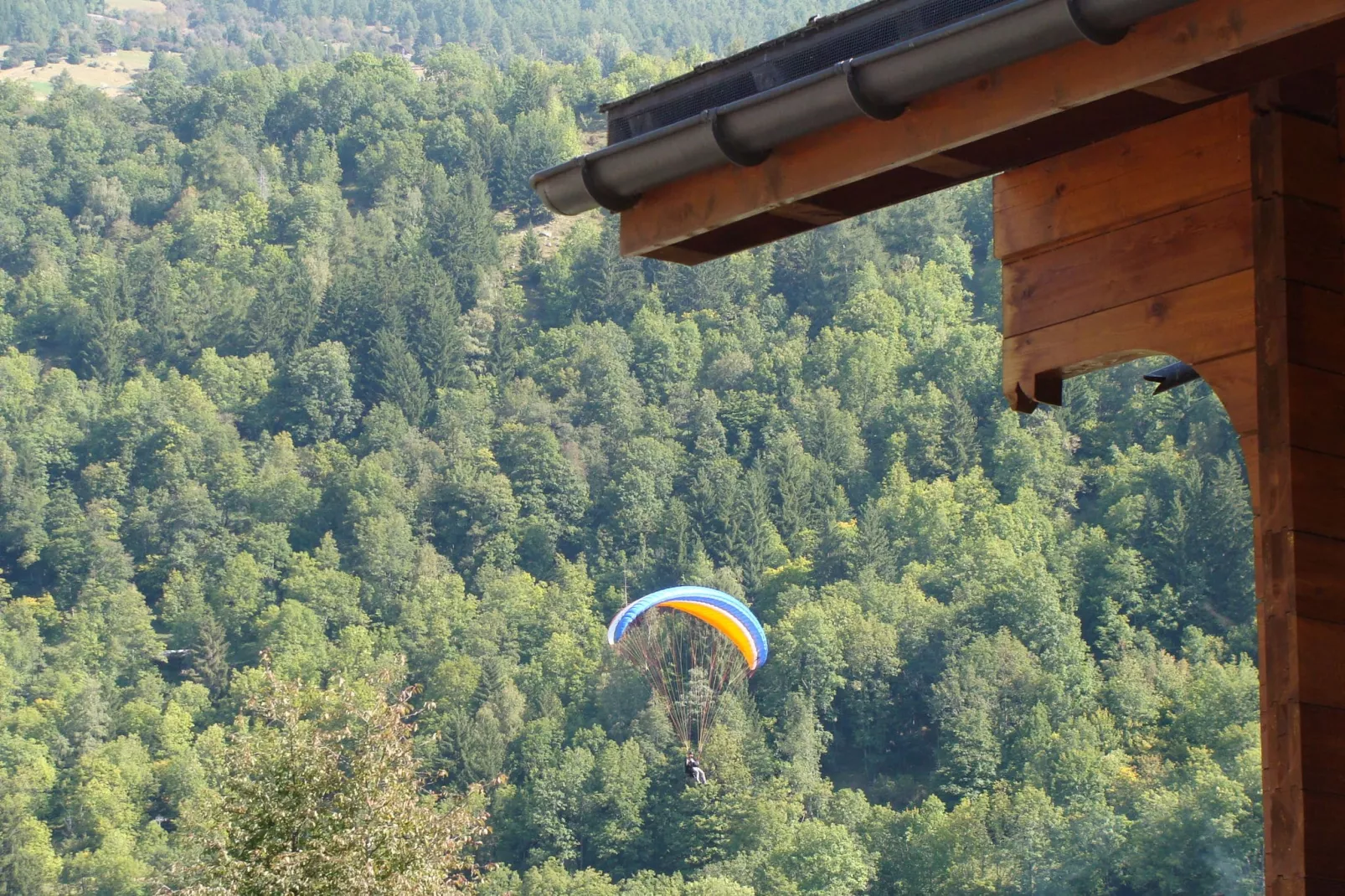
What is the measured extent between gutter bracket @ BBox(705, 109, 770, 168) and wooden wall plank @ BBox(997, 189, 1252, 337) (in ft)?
1.58

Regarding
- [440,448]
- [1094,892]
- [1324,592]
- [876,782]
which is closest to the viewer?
[1324,592]

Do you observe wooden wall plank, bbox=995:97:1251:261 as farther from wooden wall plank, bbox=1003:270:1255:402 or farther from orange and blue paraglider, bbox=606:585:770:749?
orange and blue paraglider, bbox=606:585:770:749

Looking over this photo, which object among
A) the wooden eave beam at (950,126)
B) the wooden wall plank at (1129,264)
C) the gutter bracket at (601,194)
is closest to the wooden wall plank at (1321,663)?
the wooden wall plank at (1129,264)

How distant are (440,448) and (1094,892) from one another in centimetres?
5615

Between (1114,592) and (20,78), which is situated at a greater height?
(20,78)

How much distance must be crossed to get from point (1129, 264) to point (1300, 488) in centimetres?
50

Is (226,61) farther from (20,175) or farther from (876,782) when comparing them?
(876,782)

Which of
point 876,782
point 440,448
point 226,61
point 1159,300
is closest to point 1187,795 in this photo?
point 876,782

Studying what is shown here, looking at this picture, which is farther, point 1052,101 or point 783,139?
point 783,139

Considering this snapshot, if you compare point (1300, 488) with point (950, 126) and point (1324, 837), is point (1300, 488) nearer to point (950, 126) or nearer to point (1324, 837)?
point (1324, 837)

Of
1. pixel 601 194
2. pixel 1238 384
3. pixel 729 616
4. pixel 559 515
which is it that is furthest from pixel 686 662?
pixel 1238 384

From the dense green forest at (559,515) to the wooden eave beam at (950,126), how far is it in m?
49.2

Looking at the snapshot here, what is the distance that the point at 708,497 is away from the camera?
101 metres

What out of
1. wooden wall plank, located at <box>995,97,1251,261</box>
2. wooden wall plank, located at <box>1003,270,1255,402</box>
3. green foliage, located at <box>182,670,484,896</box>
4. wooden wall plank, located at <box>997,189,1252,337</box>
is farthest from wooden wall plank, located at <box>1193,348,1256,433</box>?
green foliage, located at <box>182,670,484,896</box>
